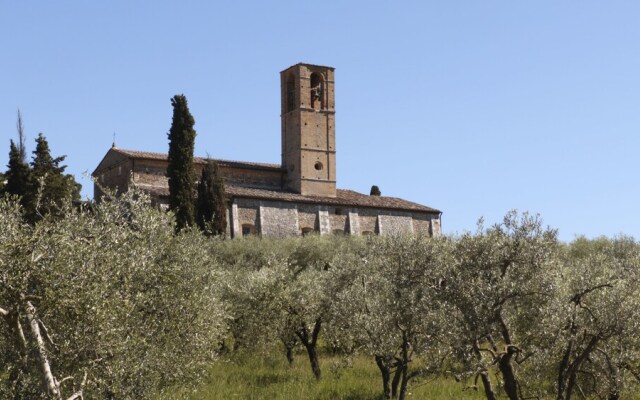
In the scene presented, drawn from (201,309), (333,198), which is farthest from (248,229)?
(201,309)

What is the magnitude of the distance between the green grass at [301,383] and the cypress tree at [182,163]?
1955 centimetres

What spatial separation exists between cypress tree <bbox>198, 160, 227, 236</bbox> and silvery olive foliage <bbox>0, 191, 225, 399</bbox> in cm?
→ 3166

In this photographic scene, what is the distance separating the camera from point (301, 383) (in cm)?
2381

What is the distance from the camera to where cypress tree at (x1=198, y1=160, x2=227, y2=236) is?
1861 inches

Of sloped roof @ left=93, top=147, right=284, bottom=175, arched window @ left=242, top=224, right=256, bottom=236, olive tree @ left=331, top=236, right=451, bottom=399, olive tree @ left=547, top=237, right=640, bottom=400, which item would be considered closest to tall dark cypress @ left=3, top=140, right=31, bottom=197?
sloped roof @ left=93, top=147, right=284, bottom=175

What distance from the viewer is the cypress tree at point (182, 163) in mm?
45500

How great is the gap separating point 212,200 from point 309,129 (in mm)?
16422

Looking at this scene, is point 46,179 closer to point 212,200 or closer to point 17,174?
point 17,174

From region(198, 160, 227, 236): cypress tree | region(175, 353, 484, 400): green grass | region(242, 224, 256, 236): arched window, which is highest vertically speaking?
region(198, 160, 227, 236): cypress tree

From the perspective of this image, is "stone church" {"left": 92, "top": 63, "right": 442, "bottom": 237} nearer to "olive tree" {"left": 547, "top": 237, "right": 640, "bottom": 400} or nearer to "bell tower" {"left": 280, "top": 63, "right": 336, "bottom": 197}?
"bell tower" {"left": 280, "top": 63, "right": 336, "bottom": 197}

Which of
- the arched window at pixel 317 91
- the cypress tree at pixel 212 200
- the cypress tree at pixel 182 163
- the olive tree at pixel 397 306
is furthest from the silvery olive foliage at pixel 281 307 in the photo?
the arched window at pixel 317 91

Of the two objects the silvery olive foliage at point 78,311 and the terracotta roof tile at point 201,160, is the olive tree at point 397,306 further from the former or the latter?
the terracotta roof tile at point 201,160

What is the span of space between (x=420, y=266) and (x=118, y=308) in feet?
23.8

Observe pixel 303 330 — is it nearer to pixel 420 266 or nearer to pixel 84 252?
pixel 420 266
